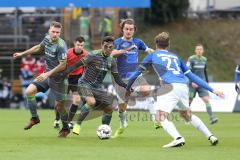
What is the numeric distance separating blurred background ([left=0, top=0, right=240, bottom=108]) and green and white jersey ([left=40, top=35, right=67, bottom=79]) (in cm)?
1394

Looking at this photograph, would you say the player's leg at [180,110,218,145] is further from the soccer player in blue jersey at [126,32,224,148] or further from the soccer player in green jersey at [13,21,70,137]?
the soccer player in green jersey at [13,21,70,137]

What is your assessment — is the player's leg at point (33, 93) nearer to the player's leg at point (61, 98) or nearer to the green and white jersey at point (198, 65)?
the player's leg at point (61, 98)

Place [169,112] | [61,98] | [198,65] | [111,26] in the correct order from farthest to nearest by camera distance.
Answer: [111,26], [198,65], [61,98], [169,112]

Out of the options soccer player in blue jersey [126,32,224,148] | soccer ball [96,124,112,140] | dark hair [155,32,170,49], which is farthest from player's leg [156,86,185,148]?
soccer ball [96,124,112,140]

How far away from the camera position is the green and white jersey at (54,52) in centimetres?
1628

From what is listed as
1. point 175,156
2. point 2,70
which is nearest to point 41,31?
point 2,70

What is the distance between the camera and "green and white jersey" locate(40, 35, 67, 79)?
1628 cm

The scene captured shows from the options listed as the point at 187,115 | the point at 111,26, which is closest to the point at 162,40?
the point at 187,115

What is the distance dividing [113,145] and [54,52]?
271 centimetres

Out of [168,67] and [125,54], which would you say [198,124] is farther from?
[125,54]

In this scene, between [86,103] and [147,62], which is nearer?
[147,62]

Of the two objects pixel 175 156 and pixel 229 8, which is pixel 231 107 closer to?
pixel 229 8

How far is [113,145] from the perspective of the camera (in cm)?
1494

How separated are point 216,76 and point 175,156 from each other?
23.4m
